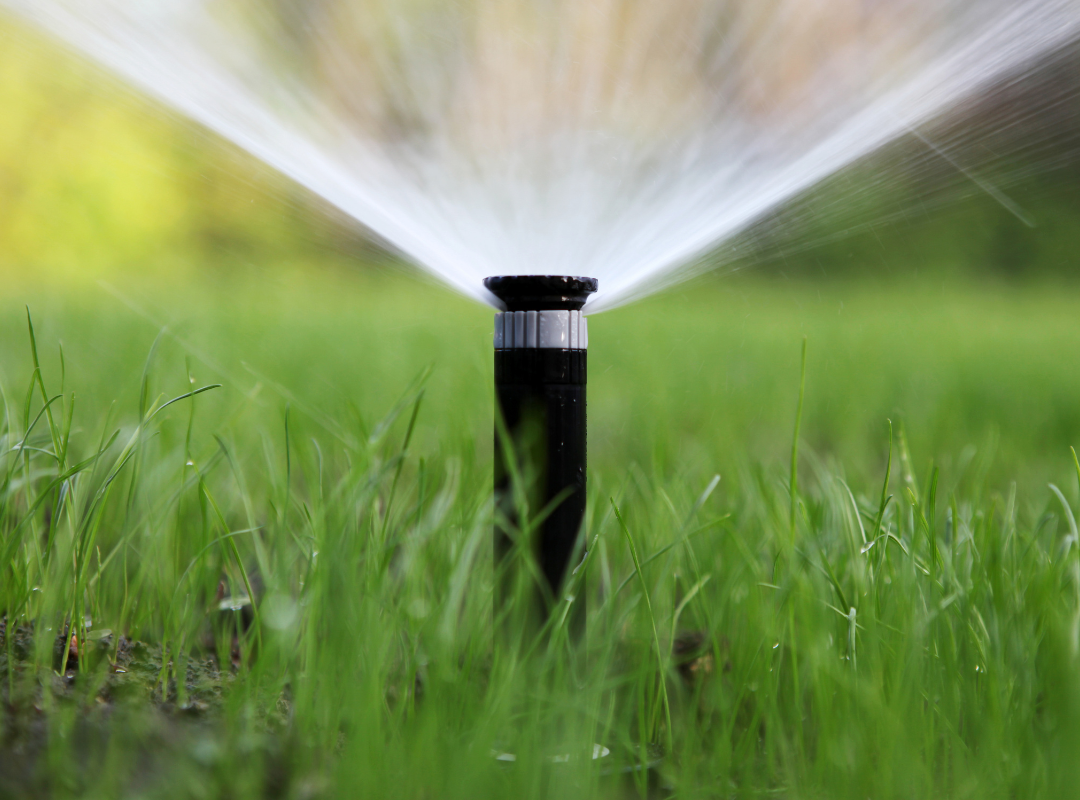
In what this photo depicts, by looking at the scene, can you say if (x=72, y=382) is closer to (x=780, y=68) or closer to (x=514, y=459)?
(x=514, y=459)

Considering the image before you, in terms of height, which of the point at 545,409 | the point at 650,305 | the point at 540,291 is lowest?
the point at 545,409

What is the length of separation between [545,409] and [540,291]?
0.15 m

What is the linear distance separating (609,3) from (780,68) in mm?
876

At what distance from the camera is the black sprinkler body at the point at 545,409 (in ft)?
3.40

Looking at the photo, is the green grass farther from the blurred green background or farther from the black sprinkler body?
the blurred green background

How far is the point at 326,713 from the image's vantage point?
887 mm

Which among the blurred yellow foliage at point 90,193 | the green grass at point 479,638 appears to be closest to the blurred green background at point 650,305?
the blurred yellow foliage at point 90,193

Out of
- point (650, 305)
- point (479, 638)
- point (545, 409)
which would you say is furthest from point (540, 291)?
point (650, 305)

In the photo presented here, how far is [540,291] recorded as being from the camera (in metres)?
1.03

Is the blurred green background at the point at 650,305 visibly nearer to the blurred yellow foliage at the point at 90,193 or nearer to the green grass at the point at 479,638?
the blurred yellow foliage at the point at 90,193

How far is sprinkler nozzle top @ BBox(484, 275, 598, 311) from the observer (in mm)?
1027

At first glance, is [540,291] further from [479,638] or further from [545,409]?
[479,638]

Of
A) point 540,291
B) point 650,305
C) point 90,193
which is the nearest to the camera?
point 540,291

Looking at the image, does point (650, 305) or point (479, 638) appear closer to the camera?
point (479, 638)
